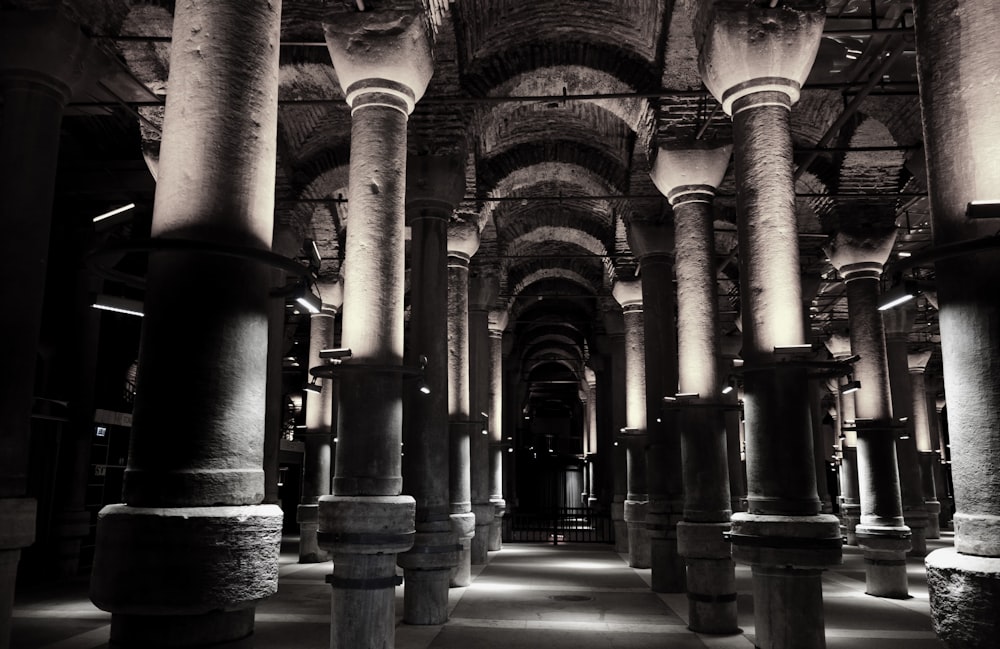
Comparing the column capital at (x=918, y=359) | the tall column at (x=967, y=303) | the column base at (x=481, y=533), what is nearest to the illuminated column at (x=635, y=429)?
the column base at (x=481, y=533)

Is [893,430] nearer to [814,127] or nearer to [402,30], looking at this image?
[814,127]

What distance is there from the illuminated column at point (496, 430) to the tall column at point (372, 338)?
440 inches

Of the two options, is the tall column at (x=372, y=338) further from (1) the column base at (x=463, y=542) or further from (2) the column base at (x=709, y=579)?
(1) the column base at (x=463, y=542)

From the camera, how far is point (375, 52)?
7383 mm

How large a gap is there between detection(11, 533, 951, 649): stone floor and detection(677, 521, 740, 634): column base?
20 centimetres

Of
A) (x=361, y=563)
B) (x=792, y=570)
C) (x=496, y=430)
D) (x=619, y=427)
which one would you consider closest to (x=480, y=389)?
(x=496, y=430)

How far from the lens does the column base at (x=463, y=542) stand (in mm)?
11445

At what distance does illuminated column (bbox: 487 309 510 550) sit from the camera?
60.6 ft

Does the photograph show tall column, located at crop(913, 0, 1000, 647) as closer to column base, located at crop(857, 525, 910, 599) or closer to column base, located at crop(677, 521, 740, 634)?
column base, located at crop(677, 521, 740, 634)

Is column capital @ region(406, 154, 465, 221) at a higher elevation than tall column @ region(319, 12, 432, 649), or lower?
higher

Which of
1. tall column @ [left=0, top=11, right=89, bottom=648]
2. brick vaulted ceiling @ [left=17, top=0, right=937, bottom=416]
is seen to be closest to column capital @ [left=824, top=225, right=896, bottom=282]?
brick vaulted ceiling @ [left=17, top=0, right=937, bottom=416]

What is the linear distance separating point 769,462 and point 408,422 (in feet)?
14.7

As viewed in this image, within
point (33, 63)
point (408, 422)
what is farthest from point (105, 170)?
point (408, 422)

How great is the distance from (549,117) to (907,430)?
9.16 meters
